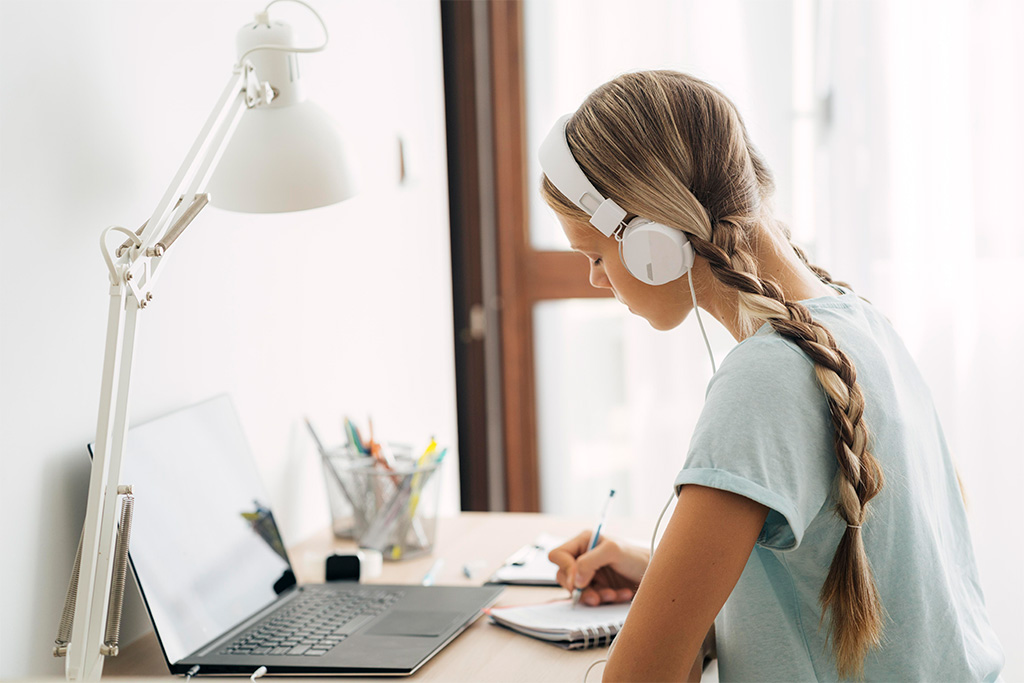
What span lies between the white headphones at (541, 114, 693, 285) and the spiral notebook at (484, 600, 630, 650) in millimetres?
369

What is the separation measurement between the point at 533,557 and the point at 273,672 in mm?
444

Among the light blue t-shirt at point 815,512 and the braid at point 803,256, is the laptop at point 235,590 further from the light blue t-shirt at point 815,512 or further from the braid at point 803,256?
the braid at point 803,256

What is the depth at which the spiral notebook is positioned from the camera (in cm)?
97

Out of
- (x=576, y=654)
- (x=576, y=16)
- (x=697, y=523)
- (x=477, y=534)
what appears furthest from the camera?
(x=576, y=16)

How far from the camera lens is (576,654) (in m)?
0.95

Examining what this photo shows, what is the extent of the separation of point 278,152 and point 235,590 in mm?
499

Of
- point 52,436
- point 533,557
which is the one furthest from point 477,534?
point 52,436

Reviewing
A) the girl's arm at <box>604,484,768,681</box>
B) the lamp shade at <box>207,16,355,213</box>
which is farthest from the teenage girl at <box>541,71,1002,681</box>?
the lamp shade at <box>207,16,355,213</box>

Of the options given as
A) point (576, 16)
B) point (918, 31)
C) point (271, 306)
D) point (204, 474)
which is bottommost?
point (204, 474)

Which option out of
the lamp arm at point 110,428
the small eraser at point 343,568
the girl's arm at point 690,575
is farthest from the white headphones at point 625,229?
the small eraser at point 343,568

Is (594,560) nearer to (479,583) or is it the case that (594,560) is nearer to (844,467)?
(479,583)

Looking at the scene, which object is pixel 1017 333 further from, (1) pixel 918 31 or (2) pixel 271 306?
(2) pixel 271 306

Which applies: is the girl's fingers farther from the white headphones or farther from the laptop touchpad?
the white headphones

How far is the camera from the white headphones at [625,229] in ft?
2.74
